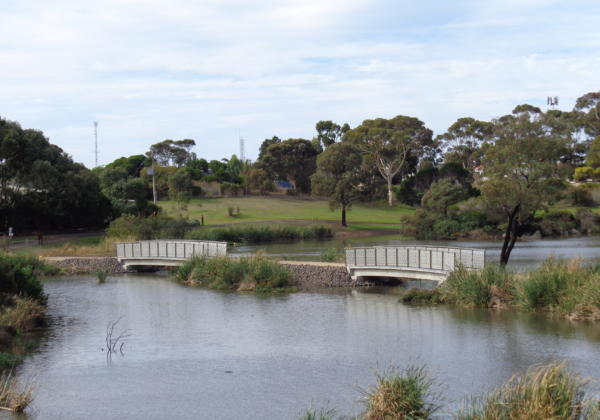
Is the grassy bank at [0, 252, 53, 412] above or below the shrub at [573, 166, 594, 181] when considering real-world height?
below

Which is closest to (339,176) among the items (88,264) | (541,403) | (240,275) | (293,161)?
(293,161)

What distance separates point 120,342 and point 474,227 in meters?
49.1

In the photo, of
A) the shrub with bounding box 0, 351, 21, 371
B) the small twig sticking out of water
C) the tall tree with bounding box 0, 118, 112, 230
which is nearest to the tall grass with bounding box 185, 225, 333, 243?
the tall tree with bounding box 0, 118, 112, 230

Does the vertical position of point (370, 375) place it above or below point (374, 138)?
below

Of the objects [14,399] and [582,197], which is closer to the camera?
[14,399]

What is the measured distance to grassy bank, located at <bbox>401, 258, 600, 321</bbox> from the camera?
23281 mm

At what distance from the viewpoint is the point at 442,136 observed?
356 feet

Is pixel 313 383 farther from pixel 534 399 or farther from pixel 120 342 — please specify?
pixel 120 342

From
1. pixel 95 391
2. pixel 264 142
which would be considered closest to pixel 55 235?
pixel 95 391

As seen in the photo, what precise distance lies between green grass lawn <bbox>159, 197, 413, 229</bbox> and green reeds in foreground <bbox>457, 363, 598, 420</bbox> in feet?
203

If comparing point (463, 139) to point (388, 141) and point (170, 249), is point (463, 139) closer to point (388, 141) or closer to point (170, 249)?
point (388, 141)

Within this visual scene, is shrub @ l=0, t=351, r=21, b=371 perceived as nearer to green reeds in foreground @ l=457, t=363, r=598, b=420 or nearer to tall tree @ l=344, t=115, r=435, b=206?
green reeds in foreground @ l=457, t=363, r=598, b=420

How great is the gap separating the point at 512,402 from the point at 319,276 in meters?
22.1

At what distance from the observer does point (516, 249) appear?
51594mm
